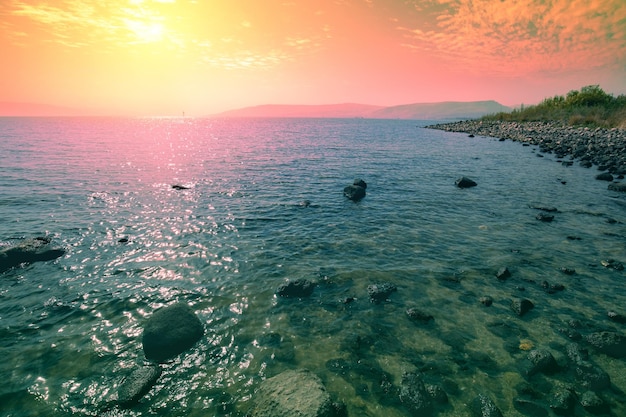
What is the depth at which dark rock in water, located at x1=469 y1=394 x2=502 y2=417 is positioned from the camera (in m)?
6.14

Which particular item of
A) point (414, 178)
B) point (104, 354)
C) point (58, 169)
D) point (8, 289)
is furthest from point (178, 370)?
point (58, 169)

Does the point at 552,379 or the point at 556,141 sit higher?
the point at 556,141

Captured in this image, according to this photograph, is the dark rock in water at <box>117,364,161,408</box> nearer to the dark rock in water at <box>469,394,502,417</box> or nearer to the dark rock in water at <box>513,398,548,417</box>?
the dark rock in water at <box>469,394,502,417</box>

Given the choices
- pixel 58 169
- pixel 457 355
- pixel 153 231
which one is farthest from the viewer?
pixel 58 169

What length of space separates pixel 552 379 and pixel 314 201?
681 inches

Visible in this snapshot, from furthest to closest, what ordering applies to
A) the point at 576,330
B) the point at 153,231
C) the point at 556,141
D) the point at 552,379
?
the point at 556,141 < the point at 153,231 < the point at 576,330 < the point at 552,379

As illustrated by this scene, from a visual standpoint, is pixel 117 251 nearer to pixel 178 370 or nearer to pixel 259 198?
pixel 178 370

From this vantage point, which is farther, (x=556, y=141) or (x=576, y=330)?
(x=556, y=141)

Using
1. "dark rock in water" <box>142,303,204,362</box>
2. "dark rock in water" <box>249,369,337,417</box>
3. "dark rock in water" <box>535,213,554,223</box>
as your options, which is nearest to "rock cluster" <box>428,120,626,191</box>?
"dark rock in water" <box>535,213,554,223</box>

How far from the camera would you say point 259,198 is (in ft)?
76.5

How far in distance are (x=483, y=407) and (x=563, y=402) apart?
1.71m

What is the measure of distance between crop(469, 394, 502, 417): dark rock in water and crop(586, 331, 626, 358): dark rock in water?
4037 millimetres

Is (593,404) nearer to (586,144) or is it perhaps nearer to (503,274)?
(503,274)

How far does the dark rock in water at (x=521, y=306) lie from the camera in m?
9.34
